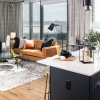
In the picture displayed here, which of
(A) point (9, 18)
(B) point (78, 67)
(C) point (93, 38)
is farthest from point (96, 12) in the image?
(A) point (9, 18)

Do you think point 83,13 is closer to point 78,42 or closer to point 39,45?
point 78,42

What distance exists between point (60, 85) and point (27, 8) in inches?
261

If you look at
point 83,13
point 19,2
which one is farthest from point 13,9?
point 83,13

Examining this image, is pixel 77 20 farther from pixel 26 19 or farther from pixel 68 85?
→ pixel 68 85

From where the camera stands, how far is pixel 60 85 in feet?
8.22

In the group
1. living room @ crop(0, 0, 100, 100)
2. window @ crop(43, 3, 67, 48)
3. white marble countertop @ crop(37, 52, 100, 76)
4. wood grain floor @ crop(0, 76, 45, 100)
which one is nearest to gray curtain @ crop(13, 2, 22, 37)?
living room @ crop(0, 0, 100, 100)

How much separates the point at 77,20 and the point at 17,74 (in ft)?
9.06

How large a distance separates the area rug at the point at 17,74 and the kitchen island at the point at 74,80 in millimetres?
1892

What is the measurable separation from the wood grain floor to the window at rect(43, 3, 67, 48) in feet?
9.78

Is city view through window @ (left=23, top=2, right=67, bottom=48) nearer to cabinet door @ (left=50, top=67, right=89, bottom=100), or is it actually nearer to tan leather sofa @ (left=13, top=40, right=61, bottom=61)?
tan leather sofa @ (left=13, top=40, right=61, bottom=61)

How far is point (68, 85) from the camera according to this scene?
2.40 metres

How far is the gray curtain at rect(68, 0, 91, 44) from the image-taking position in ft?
19.1

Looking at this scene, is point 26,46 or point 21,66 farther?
point 26,46

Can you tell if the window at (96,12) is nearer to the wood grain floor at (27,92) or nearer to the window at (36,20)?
the wood grain floor at (27,92)
